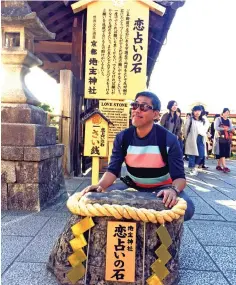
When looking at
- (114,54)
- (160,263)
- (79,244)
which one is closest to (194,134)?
(114,54)

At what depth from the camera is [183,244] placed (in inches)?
116

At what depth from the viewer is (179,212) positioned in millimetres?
1976

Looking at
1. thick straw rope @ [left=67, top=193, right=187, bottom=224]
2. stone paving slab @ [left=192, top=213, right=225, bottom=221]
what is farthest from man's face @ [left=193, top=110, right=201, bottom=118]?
thick straw rope @ [left=67, top=193, right=187, bottom=224]

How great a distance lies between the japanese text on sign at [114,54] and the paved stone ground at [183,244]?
6.35ft

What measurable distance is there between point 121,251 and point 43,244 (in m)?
1.12

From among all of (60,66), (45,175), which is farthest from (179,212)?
(60,66)

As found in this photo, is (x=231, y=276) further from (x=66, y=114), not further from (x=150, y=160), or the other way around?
(x=66, y=114)

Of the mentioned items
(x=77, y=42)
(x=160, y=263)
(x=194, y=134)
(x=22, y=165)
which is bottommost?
(x=160, y=263)

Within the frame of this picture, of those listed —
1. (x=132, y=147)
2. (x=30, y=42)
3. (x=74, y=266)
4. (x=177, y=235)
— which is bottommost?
(x=74, y=266)

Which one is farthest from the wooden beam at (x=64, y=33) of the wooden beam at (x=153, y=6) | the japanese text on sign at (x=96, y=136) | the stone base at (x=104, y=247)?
the stone base at (x=104, y=247)

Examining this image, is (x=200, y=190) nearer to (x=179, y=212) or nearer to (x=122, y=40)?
(x=122, y=40)

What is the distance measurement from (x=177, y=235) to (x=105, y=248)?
1.76 feet

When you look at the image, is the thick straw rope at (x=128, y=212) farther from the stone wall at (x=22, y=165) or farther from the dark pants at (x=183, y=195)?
the stone wall at (x=22, y=165)

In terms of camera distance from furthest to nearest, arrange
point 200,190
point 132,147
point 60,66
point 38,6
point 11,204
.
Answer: point 60,66, point 38,6, point 200,190, point 11,204, point 132,147
